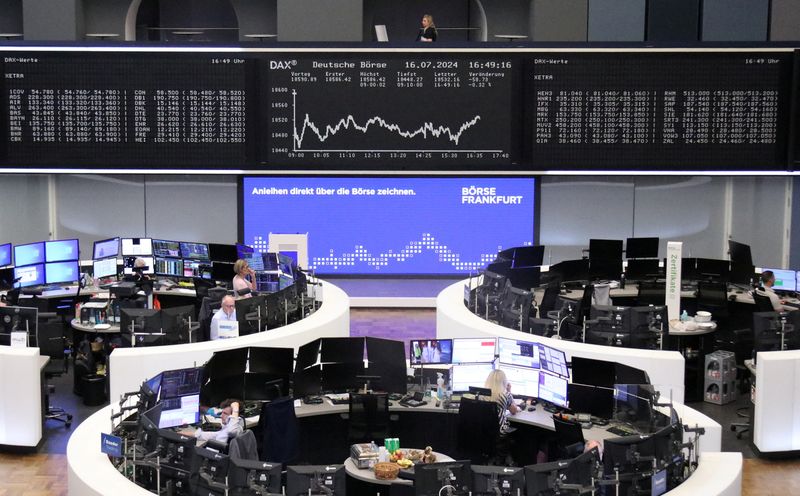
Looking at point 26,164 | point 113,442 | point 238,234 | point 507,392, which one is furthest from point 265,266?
point 113,442

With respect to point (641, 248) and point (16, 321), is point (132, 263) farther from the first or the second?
point (641, 248)

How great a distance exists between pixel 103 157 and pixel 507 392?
7.74 metres

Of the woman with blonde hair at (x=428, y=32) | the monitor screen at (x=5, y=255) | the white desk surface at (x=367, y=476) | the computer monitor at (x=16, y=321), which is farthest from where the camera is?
the woman with blonde hair at (x=428, y=32)

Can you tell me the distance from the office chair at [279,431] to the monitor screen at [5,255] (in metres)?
6.03

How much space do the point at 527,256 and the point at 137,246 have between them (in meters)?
5.27

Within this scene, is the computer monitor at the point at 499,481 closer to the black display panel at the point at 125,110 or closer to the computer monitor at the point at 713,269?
the computer monitor at the point at 713,269

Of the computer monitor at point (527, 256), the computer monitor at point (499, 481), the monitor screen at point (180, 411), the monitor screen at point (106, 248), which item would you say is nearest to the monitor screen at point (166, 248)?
the monitor screen at point (106, 248)

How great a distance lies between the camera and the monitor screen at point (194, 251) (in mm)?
13758

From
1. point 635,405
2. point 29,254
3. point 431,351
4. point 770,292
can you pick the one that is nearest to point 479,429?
point 431,351

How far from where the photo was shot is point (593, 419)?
8906 mm

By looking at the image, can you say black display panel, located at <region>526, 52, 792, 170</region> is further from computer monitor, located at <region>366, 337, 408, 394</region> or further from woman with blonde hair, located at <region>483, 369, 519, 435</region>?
woman with blonde hair, located at <region>483, 369, 519, 435</region>

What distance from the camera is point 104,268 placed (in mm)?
13859

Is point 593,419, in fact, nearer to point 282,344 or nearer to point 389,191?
point 282,344

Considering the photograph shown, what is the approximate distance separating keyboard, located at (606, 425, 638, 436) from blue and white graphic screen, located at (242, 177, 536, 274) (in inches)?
278
